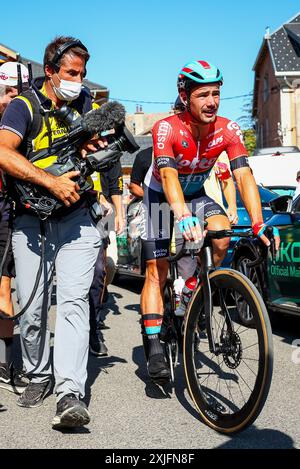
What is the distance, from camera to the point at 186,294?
4.98 m

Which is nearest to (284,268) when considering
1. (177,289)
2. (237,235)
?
(177,289)

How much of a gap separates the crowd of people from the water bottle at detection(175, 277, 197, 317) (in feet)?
0.50

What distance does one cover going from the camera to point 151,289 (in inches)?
199

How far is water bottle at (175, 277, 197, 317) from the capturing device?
4953 millimetres

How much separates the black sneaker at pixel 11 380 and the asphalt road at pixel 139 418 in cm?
8

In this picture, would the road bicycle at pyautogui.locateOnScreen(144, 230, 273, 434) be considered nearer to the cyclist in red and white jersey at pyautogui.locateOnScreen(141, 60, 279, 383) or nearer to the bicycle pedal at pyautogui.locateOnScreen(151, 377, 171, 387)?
the cyclist in red and white jersey at pyautogui.locateOnScreen(141, 60, 279, 383)

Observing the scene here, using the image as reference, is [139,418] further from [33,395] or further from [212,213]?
[212,213]

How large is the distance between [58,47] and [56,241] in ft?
4.01

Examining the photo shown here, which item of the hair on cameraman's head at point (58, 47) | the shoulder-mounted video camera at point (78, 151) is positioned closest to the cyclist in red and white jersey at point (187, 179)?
the shoulder-mounted video camera at point (78, 151)

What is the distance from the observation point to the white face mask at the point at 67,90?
4.44 m

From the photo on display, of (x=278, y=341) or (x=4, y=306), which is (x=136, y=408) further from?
(x=278, y=341)

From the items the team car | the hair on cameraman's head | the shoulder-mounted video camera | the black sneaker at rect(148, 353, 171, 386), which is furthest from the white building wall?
the shoulder-mounted video camera

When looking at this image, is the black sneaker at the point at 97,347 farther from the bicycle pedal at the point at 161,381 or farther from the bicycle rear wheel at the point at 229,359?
the bicycle rear wheel at the point at 229,359

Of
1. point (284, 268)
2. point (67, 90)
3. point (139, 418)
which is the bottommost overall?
point (139, 418)
